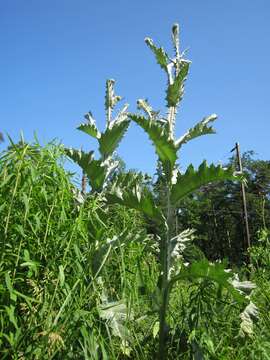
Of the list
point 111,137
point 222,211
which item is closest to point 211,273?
point 111,137

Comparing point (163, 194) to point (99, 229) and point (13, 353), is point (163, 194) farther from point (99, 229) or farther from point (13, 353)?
point (13, 353)

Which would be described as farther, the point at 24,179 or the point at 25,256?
the point at 24,179

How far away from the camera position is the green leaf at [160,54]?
14.5ft

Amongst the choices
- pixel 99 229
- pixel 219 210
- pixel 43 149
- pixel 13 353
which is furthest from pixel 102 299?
pixel 219 210

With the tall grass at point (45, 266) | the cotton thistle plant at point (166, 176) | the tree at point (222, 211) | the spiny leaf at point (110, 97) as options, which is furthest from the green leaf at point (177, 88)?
the tree at point (222, 211)

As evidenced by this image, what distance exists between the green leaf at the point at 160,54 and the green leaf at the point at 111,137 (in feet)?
1.86

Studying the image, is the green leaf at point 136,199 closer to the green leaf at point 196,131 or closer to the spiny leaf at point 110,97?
the green leaf at point 196,131

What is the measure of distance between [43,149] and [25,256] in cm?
94

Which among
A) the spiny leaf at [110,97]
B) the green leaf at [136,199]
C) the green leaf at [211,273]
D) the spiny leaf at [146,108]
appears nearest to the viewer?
the green leaf at [211,273]

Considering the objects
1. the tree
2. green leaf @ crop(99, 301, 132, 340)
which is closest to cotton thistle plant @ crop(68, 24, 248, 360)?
green leaf @ crop(99, 301, 132, 340)

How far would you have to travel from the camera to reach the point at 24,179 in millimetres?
3152

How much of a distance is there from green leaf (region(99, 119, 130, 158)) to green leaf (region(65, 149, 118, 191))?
20 centimetres

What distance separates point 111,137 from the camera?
448 cm

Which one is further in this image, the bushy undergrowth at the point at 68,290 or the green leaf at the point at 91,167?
the green leaf at the point at 91,167
